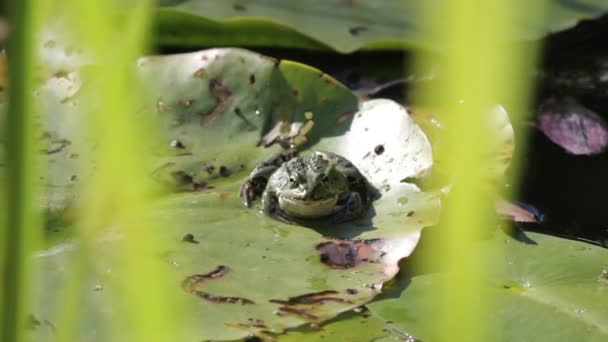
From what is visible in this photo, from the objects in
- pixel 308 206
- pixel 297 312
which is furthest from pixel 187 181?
pixel 297 312

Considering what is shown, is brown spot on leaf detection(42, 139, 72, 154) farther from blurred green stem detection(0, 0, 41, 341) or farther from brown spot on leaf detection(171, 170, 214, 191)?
blurred green stem detection(0, 0, 41, 341)

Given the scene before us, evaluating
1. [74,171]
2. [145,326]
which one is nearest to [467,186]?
[145,326]

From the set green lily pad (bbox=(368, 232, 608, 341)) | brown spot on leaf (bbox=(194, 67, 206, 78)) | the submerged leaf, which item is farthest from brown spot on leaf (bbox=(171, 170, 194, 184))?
the submerged leaf

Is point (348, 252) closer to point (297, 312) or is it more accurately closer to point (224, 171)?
point (297, 312)

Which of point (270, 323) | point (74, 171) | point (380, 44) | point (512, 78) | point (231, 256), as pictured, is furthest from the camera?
point (380, 44)

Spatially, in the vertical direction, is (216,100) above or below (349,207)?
above

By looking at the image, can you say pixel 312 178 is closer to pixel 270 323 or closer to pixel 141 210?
pixel 270 323
